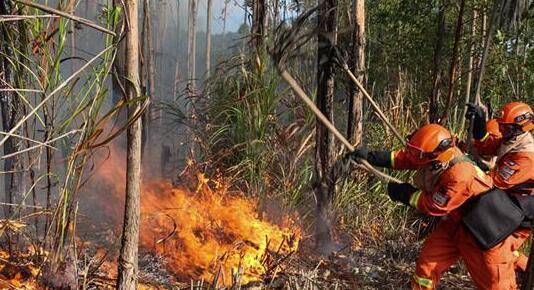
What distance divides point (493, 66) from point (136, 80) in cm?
658

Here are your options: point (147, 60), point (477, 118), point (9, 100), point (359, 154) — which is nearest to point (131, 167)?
point (9, 100)

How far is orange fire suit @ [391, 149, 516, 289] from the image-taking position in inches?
138

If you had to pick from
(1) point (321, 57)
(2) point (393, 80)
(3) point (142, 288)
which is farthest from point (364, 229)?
(2) point (393, 80)

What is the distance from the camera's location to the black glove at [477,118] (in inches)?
171

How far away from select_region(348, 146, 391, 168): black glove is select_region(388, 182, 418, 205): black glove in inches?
7.7

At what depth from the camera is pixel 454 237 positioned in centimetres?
394

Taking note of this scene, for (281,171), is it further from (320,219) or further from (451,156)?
(451,156)

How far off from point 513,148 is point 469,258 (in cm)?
110

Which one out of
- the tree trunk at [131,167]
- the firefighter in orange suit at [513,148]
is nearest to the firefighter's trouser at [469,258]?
the firefighter in orange suit at [513,148]

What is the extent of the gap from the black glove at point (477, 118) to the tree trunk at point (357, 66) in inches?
48.5

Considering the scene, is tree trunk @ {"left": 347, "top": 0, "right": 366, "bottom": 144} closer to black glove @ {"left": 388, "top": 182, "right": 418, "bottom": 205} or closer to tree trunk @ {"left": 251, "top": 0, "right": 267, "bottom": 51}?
tree trunk @ {"left": 251, "top": 0, "right": 267, "bottom": 51}

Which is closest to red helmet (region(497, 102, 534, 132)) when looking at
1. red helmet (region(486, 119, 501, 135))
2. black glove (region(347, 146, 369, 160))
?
red helmet (region(486, 119, 501, 135))

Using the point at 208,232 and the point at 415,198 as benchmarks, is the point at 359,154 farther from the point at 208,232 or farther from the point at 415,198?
the point at 208,232

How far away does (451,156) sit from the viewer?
11.7ft
